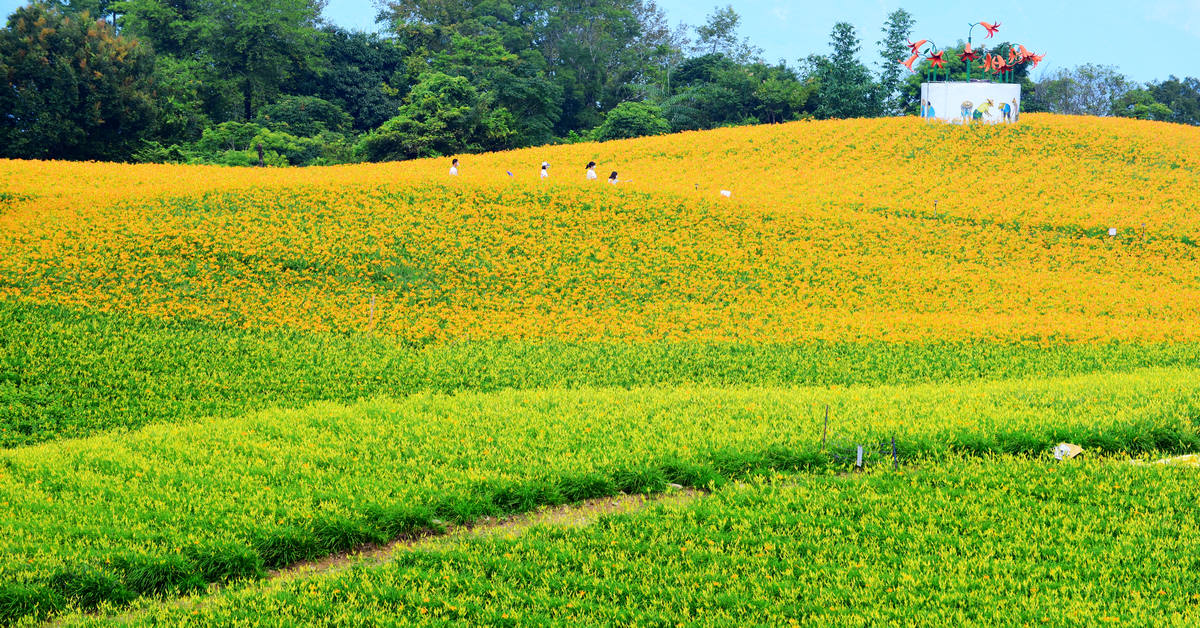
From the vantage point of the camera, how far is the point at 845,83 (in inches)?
2712

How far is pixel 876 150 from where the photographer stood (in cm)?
4997

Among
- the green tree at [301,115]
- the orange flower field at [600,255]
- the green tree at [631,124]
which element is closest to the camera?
the orange flower field at [600,255]

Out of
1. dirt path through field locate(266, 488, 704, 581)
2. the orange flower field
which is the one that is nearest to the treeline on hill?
the orange flower field

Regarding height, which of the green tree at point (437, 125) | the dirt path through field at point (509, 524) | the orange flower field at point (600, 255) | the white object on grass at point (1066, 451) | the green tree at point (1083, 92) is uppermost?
the green tree at point (1083, 92)

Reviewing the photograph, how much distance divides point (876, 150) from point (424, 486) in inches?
1700

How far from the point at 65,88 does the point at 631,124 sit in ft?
116

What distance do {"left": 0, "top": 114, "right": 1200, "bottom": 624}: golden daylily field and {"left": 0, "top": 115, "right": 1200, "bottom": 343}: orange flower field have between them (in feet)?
0.52

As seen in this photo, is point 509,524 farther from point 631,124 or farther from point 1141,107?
point 1141,107

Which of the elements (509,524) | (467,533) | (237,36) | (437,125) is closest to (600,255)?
(509,524)

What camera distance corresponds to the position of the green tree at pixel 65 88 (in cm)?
4741

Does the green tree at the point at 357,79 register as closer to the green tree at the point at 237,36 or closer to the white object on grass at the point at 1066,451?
the green tree at the point at 237,36

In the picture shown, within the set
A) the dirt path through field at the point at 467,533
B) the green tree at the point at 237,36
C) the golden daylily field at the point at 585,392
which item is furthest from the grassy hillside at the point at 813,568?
the green tree at the point at 237,36

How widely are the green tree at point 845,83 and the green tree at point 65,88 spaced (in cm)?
4706

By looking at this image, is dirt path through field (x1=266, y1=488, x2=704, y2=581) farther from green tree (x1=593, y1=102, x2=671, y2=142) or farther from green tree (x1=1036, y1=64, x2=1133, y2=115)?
green tree (x1=1036, y1=64, x2=1133, y2=115)
